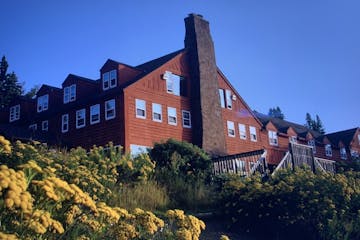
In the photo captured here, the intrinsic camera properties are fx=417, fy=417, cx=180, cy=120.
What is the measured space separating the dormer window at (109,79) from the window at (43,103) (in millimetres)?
7031

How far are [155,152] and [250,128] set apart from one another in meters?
19.4

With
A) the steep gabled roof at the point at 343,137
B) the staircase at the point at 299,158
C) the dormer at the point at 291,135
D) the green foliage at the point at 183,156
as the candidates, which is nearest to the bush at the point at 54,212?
the green foliage at the point at 183,156

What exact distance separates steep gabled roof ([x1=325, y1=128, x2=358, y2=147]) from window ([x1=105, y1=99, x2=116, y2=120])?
35.3 meters

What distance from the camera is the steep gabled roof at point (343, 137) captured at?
175ft

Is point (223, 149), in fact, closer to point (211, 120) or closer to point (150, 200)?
point (211, 120)

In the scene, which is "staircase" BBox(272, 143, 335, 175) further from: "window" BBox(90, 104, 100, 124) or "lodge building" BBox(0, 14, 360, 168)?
"window" BBox(90, 104, 100, 124)

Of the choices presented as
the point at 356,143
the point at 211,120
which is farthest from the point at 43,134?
the point at 356,143

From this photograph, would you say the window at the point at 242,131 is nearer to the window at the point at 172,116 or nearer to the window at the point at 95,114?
the window at the point at 172,116

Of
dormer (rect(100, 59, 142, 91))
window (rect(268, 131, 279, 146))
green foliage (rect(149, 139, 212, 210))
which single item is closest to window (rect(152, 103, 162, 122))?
dormer (rect(100, 59, 142, 91))

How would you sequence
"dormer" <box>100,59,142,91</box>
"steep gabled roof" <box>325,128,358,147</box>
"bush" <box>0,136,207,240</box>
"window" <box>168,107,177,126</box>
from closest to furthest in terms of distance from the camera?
"bush" <box>0,136,207,240</box>, "dormer" <box>100,59,142,91</box>, "window" <box>168,107,177,126</box>, "steep gabled roof" <box>325,128,358,147</box>

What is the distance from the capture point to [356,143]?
180 ft

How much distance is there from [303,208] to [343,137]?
162 feet

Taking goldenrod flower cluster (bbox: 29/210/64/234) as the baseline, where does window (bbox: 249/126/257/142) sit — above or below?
above

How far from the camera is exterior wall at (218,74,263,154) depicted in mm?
33287
